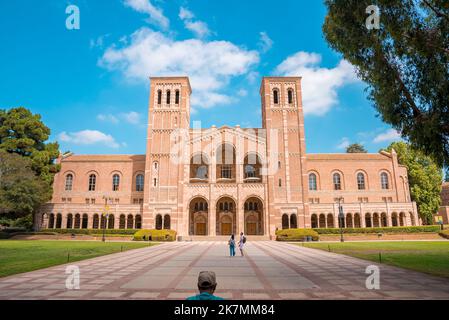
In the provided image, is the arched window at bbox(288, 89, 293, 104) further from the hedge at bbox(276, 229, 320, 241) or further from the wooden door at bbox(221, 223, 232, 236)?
the wooden door at bbox(221, 223, 232, 236)

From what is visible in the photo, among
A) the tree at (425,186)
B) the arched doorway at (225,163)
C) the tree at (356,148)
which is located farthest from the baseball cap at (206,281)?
the tree at (356,148)

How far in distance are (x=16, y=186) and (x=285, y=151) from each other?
1314 inches

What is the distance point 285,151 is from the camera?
144ft

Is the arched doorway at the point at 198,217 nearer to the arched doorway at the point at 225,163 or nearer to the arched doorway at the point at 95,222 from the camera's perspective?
the arched doorway at the point at 225,163

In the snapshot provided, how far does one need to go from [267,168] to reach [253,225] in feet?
27.7

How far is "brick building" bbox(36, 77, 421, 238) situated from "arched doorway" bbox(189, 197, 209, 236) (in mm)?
144

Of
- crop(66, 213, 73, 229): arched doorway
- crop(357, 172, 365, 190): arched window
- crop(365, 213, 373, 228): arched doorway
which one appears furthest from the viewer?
crop(357, 172, 365, 190): arched window

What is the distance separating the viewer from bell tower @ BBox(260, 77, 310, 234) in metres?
41.8

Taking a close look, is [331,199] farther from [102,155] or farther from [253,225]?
[102,155]

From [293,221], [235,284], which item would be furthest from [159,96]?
[235,284]

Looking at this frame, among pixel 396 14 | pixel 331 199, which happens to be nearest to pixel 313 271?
pixel 396 14

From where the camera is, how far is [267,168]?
43.0 metres

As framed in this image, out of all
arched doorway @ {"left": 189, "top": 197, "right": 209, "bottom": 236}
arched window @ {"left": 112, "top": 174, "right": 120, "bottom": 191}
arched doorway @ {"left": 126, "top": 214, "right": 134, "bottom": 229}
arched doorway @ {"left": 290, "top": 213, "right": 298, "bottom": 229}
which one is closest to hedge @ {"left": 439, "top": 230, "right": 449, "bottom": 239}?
arched doorway @ {"left": 290, "top": 213, "right": 298, "bottom": 229}

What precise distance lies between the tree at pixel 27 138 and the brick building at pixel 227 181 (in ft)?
22.5
